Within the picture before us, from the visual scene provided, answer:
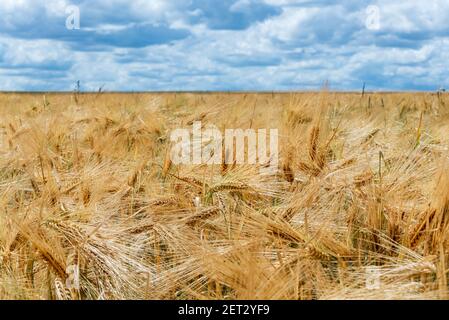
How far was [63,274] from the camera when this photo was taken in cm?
174

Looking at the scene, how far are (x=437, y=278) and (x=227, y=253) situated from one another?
1.90 ft

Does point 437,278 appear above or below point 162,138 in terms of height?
below

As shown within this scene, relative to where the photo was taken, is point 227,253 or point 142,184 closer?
point 227,253

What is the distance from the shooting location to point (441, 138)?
12.3ft

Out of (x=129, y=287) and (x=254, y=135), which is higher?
(x=254, y=135)

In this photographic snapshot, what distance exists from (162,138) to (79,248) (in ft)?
7.86

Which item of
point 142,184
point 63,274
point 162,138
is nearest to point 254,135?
point 142,184
